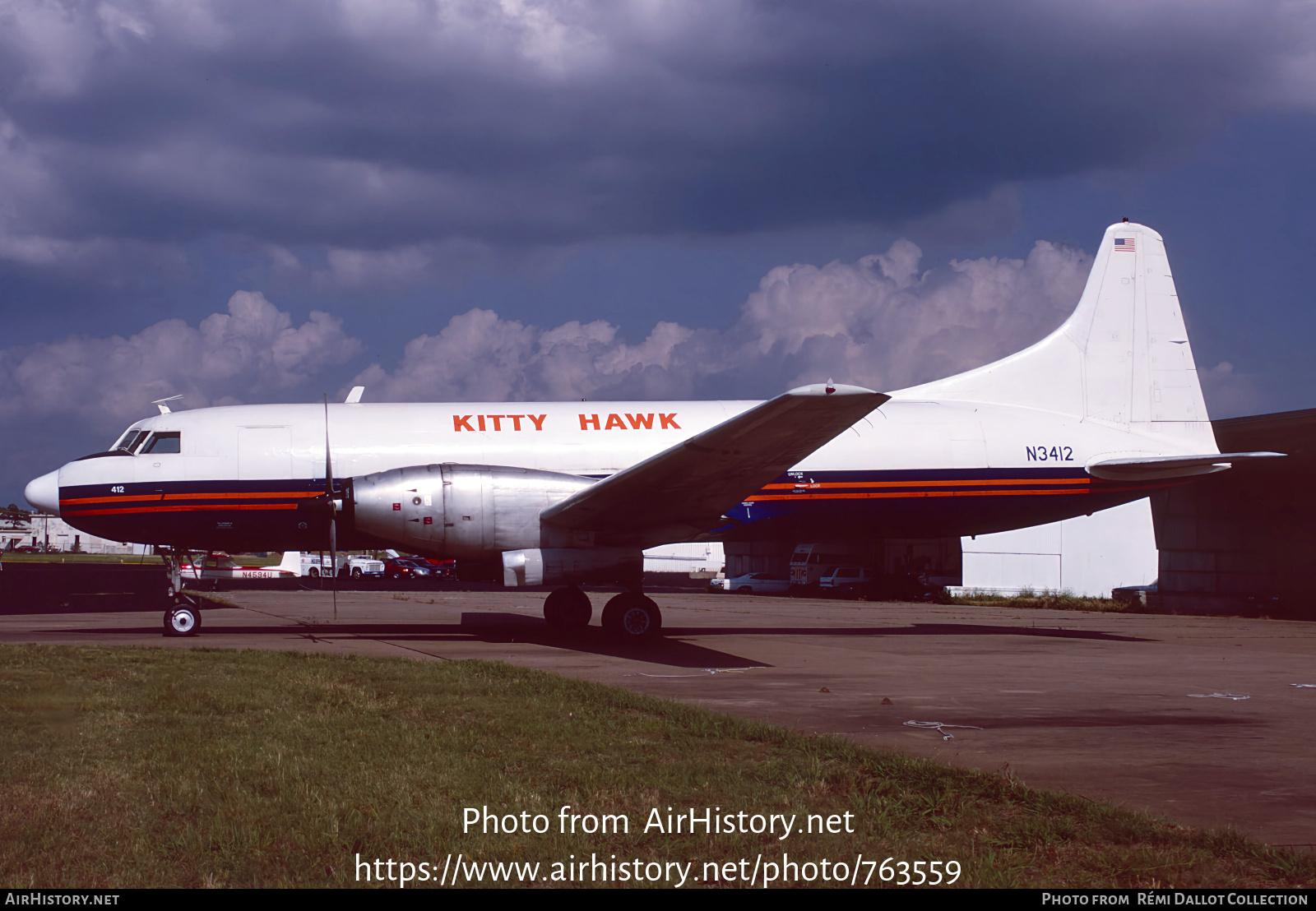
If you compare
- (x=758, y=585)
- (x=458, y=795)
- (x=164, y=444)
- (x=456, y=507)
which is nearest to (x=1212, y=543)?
(x=758, y=585)

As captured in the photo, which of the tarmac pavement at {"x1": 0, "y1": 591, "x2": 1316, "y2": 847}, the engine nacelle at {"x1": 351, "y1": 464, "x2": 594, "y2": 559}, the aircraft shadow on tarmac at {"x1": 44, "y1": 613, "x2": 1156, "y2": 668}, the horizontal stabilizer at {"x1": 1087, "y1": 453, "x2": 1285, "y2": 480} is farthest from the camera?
the horizontal stabilizer at {"x1": 1087, "y1": 453, "x2": 1285, "y2": 480}

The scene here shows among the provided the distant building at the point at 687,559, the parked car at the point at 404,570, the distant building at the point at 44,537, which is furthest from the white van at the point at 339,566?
the distant building at the point at 44,537

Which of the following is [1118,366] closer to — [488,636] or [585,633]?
[585,633]

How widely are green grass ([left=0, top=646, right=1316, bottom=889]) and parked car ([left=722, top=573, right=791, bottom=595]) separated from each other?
4016cm

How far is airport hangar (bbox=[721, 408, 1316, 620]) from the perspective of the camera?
34.3 m

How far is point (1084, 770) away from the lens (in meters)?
7.12

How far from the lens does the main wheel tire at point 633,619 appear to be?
1694 centimetres

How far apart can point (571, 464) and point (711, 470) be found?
14.3 feet

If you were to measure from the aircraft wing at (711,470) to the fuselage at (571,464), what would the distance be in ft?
6.41

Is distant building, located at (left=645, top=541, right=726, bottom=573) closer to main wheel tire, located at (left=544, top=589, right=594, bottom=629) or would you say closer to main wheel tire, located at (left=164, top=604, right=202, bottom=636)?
main wheel tire, located at (left=544, top=589, right=594, bottom=629)

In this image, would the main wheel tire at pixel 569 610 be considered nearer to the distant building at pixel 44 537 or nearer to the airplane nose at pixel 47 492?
the airplane nose at pixel 47 492

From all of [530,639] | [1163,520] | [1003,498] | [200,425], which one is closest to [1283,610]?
[1163,520]

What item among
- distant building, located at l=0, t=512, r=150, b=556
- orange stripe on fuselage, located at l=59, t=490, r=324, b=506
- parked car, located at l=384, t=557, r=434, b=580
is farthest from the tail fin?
distant building, located at l=0, t=512, r=150, b=556

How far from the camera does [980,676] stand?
1326cm
